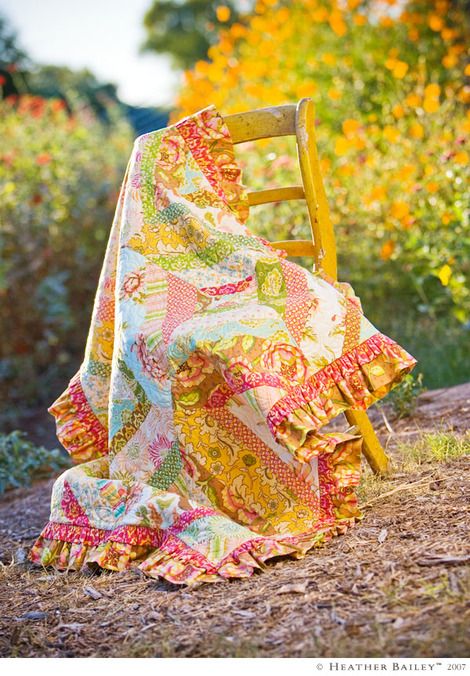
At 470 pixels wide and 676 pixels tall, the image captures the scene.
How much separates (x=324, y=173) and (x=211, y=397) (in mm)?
3748

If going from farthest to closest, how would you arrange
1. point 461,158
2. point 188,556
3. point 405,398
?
point 461,158 < point 405,398 < point 188,556

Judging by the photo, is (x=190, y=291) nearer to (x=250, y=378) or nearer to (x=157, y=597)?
(x=250, y=378)

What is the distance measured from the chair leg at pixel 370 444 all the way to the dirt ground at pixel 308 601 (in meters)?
0.12

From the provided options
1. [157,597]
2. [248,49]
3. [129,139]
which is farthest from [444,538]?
[129,139]

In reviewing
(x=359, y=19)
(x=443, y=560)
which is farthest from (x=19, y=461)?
(x=359, y=19)

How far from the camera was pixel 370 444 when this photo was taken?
2811mm

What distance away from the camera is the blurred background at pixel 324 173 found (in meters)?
4.85

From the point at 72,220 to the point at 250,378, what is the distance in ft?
15.5

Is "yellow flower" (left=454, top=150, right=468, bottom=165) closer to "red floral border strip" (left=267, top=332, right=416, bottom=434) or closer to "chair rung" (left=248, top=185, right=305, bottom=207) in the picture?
"chair rung" (left=248, top=185, right=305, bottom=207)

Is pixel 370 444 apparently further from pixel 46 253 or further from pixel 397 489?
pixel 46 253

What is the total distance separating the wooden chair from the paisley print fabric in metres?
0.18

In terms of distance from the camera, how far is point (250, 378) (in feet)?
7.66

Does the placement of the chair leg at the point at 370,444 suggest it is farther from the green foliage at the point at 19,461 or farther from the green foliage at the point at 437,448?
the green foliage at the point at 19,461

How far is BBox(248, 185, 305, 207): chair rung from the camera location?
2913mm
